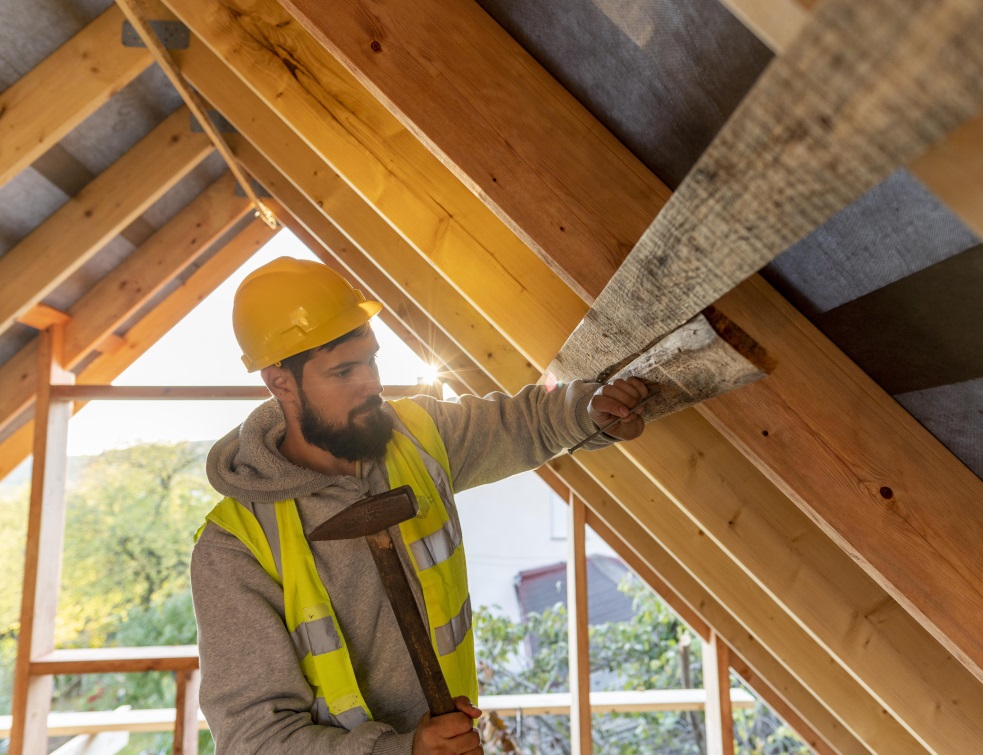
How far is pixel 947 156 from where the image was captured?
552 mm

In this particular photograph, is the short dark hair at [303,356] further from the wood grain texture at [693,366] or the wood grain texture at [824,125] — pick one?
the wood grain texture at [824,125]

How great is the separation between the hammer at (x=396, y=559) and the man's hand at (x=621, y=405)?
406 millimetres

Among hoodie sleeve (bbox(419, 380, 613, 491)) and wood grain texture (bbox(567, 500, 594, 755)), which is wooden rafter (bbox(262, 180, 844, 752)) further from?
hoodie sleeve (bbox(419, 380, 613, 491))

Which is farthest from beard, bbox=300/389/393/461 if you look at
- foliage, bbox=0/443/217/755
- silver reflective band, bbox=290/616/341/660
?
foliage, bbox=0/443/217/755

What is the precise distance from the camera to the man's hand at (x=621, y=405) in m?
1.21

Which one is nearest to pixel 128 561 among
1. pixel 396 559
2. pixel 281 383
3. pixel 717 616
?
pixel 717 616

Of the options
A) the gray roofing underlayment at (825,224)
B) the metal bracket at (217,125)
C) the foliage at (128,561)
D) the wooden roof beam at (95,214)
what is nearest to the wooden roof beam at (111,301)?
the wooden roof beam at (95,214)

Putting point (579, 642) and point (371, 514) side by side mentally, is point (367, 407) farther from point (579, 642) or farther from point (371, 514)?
point (579, 642)

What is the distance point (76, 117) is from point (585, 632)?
297 cm

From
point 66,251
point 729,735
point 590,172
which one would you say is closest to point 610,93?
point 590,172

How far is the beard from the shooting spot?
167 cm

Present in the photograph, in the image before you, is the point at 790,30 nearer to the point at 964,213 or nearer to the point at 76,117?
the point at 964,213

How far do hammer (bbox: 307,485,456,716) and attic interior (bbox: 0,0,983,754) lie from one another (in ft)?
1.38

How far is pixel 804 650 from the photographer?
7.74 ft
